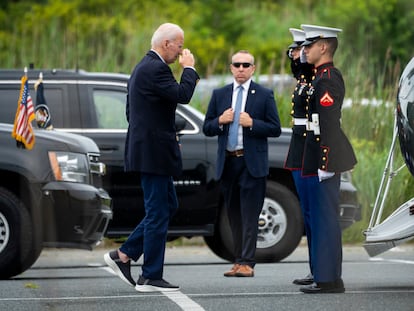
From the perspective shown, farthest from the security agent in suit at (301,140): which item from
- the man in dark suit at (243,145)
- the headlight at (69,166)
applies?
the headlight at (69,166)

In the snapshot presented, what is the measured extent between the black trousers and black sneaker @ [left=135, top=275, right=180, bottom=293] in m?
1.79

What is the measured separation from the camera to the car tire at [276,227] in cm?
1409

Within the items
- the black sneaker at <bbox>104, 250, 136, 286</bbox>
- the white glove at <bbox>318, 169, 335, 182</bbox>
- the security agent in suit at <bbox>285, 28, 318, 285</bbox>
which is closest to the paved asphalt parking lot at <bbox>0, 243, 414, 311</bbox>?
the black sneaker at <bbox>104, 250, 136, 286</bbox>

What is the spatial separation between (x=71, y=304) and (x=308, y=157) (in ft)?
6.25

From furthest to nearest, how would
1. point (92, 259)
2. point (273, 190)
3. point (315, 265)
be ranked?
point (92, 259), point (273, 190), point (315, 265)

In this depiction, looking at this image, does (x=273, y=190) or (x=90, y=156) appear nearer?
(x=90, y=156)

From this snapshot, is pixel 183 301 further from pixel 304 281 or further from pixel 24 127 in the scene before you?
pixel 24 127

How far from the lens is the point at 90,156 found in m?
12.3

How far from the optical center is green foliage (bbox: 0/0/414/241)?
18.9m

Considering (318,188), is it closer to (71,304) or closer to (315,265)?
(315,265)

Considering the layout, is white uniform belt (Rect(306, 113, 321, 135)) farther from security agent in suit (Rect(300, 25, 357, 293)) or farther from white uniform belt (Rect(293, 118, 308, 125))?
white uniform belt (Rect(293, 118, 308, 125))

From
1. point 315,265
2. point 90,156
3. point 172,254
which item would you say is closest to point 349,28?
point 172,254

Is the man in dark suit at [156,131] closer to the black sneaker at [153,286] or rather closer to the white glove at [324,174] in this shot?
the black sneaker at [153,286]

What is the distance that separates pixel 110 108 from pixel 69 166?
242 cm
